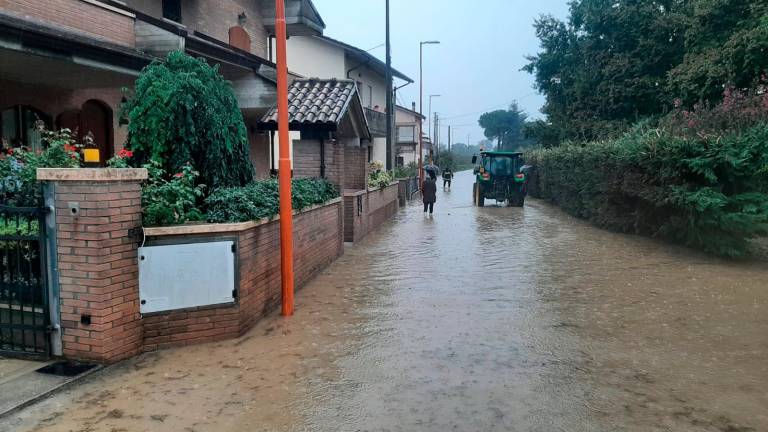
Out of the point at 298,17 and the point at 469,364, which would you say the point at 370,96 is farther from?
the point at 469,364

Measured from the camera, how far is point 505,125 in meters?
137

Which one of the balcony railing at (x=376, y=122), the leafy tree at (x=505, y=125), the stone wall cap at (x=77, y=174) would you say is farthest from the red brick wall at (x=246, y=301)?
the leafy tree at (x=505, y=125)

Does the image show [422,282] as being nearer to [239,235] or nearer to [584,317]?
[584,317]

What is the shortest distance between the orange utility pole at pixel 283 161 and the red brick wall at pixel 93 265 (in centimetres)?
200

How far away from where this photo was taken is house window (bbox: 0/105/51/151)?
1015 centimetres

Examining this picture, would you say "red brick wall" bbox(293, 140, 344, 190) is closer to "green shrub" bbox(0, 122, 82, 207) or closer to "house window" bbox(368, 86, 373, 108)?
"green shrub" bbox(0, 122, 82, 207)

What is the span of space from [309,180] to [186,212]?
427 cm

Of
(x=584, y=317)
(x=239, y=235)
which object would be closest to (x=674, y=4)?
(x=584, y=317)

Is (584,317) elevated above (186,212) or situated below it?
below

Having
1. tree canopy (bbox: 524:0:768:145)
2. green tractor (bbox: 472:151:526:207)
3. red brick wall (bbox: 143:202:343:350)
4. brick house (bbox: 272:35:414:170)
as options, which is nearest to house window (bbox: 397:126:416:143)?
tree canopy (bbox: 524:0:768:145)

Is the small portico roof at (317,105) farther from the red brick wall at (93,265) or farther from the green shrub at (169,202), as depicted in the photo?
the red brick wall at (93,265)

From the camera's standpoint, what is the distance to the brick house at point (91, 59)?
26.3 feet

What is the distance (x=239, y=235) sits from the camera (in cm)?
607

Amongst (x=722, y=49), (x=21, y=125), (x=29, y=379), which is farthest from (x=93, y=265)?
(x=722, y=49)
